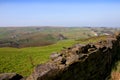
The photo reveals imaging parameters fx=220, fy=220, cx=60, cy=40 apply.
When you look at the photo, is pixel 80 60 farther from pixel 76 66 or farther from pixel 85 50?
pixel 85 50

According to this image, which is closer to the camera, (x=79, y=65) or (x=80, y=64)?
(x=79, y=65)

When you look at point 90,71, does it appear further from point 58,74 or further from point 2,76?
point 2,76

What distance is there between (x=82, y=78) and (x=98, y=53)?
415cm

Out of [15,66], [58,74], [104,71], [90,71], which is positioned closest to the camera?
[58,74]

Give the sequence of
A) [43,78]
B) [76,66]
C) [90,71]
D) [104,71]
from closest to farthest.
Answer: [43,78] < [76,66] < [90,71] < [104,71]

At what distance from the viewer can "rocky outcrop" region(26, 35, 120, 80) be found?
15740mm

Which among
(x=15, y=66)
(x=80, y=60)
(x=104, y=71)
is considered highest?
(x=80, y=60)

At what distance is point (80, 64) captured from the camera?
18.5m

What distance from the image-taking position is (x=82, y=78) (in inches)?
729

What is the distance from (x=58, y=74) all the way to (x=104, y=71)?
6791 mm

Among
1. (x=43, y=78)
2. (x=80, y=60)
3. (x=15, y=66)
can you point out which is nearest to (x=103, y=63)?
(x=80, y=60)

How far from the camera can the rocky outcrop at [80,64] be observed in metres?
15.7

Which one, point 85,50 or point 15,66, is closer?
point 85,50

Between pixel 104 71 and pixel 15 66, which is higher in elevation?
pixel 104 71
